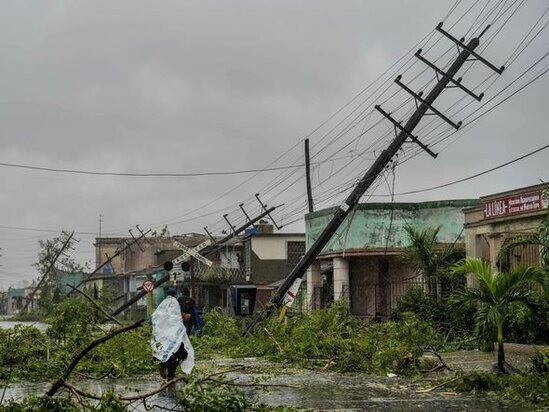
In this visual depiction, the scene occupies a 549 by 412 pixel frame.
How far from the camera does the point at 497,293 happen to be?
15688mm

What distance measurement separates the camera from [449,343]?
77.9 ft

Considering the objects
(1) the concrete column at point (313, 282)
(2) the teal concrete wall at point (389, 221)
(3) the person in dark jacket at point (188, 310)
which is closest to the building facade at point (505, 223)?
(2) the teal concrete wall at point (389, 221)

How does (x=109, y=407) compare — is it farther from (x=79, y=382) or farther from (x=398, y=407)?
(x=79, y=382)

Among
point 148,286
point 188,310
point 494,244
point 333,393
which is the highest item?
point 494,244

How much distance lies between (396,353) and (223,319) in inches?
449

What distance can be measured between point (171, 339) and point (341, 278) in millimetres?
19036

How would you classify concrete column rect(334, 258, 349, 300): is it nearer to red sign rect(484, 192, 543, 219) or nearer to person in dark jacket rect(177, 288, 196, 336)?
red sign rect(484, 192, 543, 219)

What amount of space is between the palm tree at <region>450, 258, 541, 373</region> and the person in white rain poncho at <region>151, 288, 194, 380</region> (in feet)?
18.5

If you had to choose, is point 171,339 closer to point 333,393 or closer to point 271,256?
point 333,393

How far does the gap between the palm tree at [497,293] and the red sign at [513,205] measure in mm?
5843

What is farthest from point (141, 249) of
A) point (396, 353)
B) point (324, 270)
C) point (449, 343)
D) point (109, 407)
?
point (109, 407)

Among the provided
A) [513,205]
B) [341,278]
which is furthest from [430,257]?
[341,278]

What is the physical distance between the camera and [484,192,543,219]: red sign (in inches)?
848

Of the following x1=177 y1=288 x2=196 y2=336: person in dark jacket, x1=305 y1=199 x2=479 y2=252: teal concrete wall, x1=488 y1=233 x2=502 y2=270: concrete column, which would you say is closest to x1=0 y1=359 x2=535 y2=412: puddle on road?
x1=177 y1=288 x2=196 y2=336: person in dark jacket
